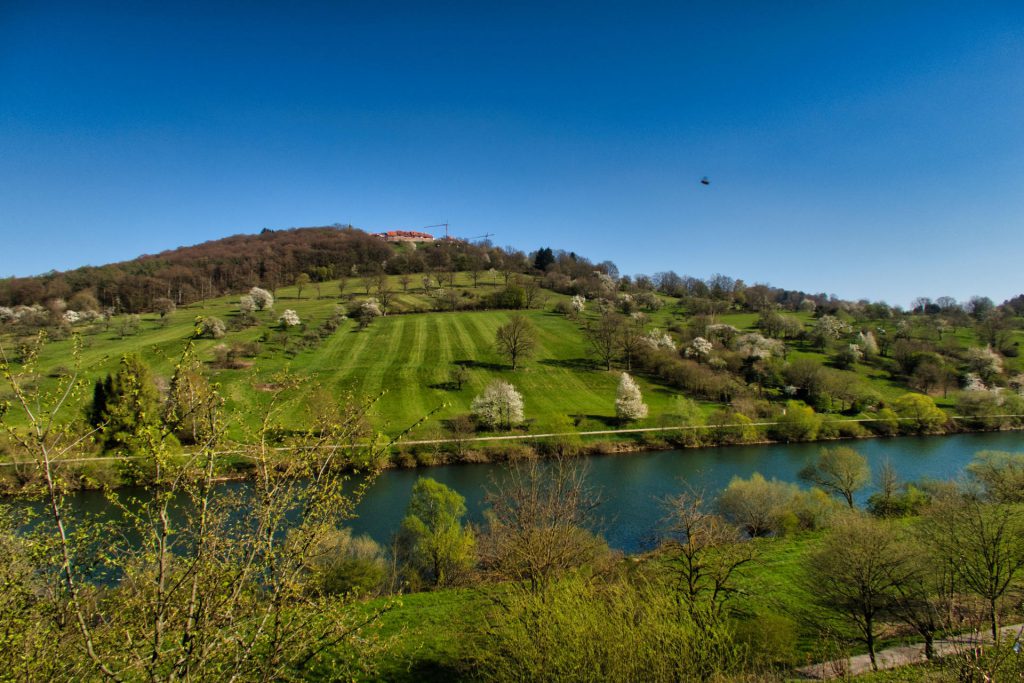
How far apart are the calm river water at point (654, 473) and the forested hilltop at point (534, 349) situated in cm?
276

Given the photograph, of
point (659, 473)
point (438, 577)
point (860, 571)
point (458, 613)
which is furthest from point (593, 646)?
point (659, 473)

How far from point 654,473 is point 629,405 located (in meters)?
14.8

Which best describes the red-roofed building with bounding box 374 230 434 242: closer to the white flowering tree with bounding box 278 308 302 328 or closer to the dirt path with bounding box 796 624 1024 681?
the white flowering tree with bounding box 278 308 302 328

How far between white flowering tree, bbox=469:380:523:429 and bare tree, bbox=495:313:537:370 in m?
16.3

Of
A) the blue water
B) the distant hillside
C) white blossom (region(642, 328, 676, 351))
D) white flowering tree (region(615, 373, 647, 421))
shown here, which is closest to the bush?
the blue water

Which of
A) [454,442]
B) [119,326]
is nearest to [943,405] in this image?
[454,442]

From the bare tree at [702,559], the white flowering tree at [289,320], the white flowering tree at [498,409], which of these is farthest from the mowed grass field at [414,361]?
the bare tree at [702,559]

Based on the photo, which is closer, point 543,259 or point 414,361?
point 414,361

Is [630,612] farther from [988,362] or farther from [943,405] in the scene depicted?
[988,362]

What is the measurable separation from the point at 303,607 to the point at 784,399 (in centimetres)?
7277

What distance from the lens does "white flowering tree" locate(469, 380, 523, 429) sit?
52.4 metres

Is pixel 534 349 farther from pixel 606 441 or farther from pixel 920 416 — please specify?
pixel 920 416

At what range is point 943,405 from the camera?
6631cm

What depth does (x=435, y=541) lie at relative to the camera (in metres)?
23.0
